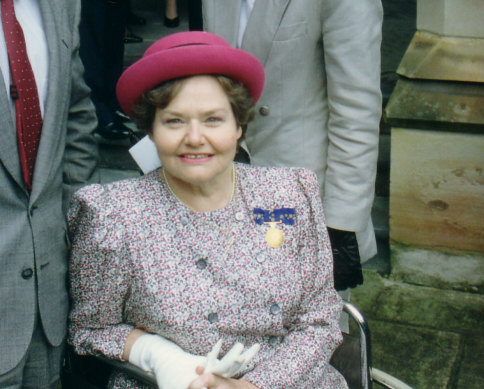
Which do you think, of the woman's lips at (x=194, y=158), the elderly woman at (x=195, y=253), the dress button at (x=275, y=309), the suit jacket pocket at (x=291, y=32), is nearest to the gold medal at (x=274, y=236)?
the elderly woman at (x=195, y=253)

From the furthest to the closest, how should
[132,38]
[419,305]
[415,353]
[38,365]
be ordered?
[132,38], [419,305], [415,353], [38,365]

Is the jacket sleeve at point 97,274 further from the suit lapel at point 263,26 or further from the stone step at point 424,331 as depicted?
the stone step at point 424,331

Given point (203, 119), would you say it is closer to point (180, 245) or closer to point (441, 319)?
point (180, 245)

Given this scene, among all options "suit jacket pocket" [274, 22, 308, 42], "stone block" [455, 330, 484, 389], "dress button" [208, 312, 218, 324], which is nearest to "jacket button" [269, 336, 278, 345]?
"dress button" [208, 312, 218, 324]

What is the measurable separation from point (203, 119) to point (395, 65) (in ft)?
11.6

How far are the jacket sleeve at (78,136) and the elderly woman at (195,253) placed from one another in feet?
0.79

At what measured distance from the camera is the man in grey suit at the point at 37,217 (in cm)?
221

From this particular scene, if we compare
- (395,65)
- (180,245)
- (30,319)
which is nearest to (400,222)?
(395,65)

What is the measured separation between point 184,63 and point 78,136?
55cm

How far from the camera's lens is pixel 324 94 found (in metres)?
2.71

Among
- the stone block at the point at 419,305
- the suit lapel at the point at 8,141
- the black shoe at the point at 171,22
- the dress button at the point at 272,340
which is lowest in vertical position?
the stone block at the point at 419,305

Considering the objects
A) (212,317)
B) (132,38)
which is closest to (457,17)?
(212,317)

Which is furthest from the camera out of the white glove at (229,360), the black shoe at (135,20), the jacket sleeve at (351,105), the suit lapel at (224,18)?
the black shoe at (135,20)

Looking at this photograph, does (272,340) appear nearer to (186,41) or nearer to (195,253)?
(195,253)
